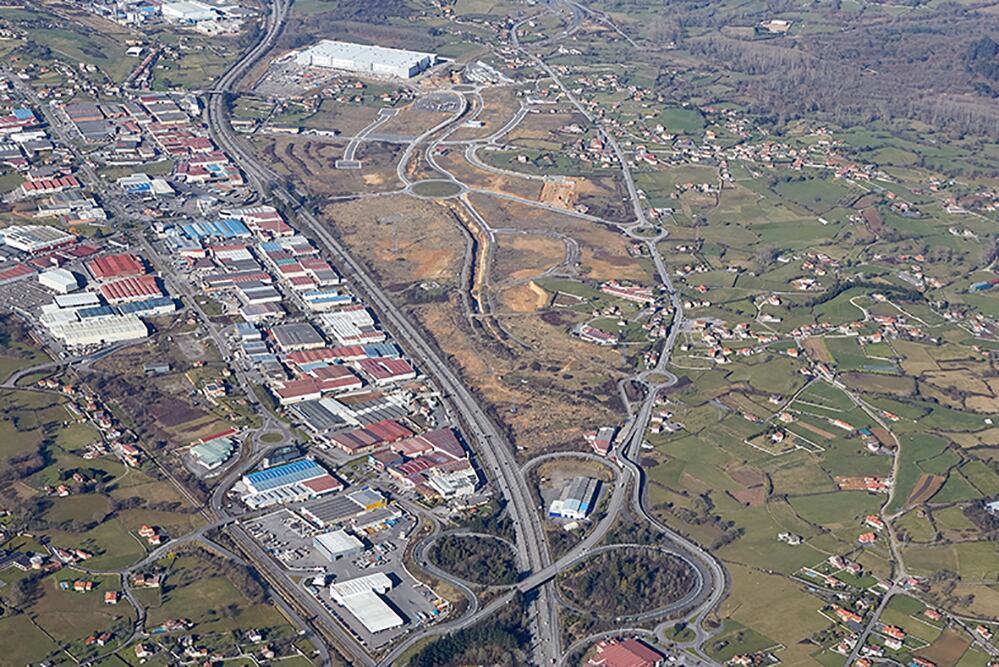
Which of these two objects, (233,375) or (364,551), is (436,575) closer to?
(364,551)

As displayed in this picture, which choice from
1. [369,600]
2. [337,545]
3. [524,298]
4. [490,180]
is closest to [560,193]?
[490,180]

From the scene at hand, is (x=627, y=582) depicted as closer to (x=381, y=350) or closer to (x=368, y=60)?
(x=381, y=350)

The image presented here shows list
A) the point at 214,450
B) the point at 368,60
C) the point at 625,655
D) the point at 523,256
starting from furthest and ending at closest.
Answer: the point at 368,60 → the point at 523,256 → the point at 214,450 → the point at 625,655

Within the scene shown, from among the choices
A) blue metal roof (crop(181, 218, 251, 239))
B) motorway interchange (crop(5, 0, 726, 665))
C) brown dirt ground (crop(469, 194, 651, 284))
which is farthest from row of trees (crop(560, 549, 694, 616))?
blue metal roof (crop(181, 218, 251, 239))

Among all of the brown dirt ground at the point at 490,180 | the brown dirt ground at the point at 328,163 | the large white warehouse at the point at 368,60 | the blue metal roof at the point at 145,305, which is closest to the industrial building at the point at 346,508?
the blue metal roof at the point at 145,305

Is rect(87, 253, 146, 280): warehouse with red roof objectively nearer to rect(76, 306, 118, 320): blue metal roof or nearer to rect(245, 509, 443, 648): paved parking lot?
rect(76, 306, 118, 320): blue metal roof
